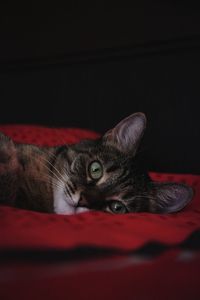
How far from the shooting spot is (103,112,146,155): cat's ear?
1235 mm

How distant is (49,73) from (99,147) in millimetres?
940

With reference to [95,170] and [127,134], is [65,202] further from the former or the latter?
[127,134]

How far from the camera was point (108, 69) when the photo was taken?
1999 mm

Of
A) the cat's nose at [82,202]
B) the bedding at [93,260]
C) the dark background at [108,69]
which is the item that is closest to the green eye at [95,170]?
the cat's nose at [82,202]

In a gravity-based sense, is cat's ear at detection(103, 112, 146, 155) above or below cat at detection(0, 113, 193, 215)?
above

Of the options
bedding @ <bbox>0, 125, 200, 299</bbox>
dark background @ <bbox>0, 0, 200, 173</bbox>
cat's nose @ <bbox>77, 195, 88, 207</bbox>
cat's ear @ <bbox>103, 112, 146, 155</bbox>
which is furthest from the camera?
dark background @ <bbox>0, 0, 200, 173</bbox>

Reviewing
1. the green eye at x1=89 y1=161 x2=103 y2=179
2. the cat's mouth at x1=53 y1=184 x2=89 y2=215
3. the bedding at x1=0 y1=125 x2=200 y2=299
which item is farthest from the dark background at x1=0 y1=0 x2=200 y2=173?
the bedding at x1=0 y1=125 x2=200 y2=299

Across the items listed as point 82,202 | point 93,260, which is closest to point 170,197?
point 82,202

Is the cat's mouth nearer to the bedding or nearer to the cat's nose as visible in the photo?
the cat's nose

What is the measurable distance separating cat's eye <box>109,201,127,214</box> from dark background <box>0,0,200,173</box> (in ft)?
2.64

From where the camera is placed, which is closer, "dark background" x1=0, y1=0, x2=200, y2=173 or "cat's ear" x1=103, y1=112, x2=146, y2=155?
"cat's ear" x1=103, y1=112, x2=146, y2=155

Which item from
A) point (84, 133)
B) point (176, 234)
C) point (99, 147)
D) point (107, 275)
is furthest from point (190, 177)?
point (107, 275)

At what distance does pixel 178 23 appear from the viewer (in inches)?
72.8

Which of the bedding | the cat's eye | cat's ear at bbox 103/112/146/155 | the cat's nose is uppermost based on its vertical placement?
cat's ear at bbox 103/112/146/155
